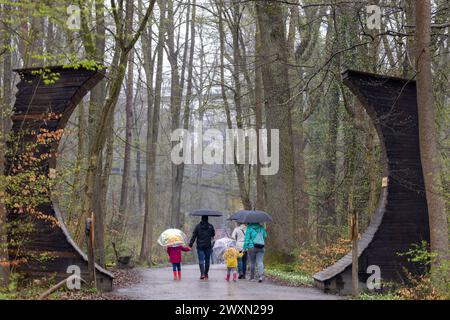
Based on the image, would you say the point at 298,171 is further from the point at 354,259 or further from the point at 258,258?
the point at 354,259

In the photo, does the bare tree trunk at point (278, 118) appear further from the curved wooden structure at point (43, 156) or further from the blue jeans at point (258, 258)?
the curved wooden structure at point (43, 156)

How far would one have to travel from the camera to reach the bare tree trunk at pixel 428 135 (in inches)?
487

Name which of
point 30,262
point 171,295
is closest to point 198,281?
point 171,295

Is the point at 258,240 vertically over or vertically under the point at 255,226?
under

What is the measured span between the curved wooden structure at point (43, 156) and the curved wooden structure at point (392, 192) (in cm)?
554

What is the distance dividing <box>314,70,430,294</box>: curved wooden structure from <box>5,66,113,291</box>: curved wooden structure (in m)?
5.54

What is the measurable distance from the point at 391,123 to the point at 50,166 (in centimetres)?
771

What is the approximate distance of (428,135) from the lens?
503 inches

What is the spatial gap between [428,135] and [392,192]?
4.86ft

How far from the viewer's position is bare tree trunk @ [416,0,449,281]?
12359 millimetres

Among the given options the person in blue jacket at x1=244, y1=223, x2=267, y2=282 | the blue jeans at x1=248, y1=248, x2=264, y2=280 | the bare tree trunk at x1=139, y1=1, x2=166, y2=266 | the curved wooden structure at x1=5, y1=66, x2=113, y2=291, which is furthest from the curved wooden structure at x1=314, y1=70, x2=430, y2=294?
the bare tree trunk at x1=139, y1=1, x2=166, y2=266

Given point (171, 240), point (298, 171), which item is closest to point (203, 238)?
point (171, 240)

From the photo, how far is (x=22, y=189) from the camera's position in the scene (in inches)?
484
